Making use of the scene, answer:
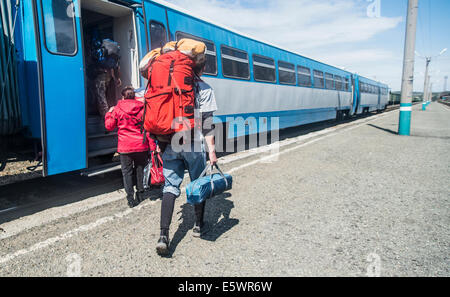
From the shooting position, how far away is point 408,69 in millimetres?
12508

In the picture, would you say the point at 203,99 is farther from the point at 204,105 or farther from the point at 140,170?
the point at 140,170

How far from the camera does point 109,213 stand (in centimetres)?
382

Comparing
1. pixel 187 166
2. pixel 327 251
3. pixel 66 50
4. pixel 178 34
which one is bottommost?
pixel 327 251

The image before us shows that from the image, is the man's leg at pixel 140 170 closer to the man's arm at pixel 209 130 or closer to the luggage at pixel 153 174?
the luggage at pixel 153 174

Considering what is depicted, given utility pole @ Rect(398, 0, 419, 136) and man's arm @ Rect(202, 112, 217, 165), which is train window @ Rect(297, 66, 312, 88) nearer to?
utility pole @ Rect(398, 0, 419, 136)

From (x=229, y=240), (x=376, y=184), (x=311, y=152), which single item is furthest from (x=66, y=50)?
(x=311, y=152)

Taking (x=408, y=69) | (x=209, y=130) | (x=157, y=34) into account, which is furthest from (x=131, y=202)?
(x=408, y=69)

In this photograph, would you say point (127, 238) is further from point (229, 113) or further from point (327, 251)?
point (229, 113)

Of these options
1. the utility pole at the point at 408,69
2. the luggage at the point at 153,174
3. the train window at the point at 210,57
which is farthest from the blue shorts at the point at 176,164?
the utility pole at the point at 408,69

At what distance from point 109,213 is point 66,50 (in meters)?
2.26

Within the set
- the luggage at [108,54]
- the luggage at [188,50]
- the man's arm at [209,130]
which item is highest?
the luggage at [108,54]

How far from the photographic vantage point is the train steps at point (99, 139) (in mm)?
4859

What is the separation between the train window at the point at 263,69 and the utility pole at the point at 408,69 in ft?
20.8

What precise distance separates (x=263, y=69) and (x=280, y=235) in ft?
22.1
